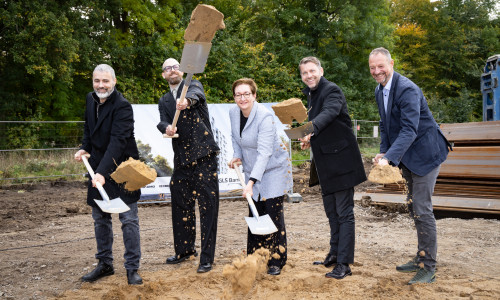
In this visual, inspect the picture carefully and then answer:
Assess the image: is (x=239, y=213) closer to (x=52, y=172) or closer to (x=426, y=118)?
(x=426, y=118)

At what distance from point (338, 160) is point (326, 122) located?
0.39 meters

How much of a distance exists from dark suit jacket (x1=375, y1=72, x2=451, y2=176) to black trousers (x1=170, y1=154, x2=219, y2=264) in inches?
69.2

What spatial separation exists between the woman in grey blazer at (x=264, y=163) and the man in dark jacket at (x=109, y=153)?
1.06m

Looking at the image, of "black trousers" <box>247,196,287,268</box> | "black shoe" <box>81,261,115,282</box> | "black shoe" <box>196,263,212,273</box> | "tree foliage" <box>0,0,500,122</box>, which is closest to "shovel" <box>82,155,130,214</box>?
A: "black shoe" <box>81,261,115,282</box>

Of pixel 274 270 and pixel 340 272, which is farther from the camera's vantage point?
pixel 274 270

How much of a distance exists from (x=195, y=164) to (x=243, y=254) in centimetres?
118

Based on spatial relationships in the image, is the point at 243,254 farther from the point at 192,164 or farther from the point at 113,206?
the point at 113,206

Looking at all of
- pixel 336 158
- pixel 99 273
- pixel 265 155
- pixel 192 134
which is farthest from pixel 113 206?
pixel 336 158

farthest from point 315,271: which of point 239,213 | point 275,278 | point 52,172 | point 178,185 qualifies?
point 52,172

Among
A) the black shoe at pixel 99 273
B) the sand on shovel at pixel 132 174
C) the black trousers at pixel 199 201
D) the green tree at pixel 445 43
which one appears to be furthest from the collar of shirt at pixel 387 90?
the green tree at pixel 445 43

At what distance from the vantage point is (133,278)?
4035 millimetres

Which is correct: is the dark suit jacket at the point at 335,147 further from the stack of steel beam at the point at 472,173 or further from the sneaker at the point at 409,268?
the stack of steel beam at the point at 472,173

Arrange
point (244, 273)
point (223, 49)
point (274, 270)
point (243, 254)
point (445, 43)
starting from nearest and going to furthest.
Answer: point (244, 273) < point (274, 270) < point (243, 254) < point (223, 49) < point (445, 43)

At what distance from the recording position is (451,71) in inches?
1190
